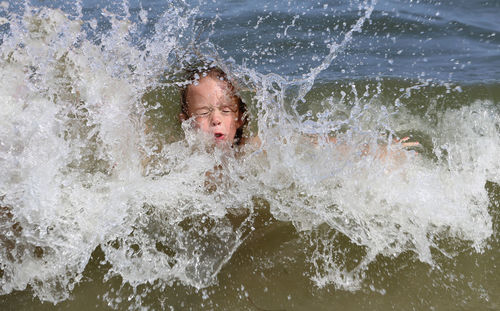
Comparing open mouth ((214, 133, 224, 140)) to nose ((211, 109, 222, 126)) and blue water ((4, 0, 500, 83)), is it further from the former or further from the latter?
blue water ((4, 0, 500, 83))

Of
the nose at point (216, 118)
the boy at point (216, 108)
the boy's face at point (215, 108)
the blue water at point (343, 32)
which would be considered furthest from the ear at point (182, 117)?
the blue water at point (343, 32)

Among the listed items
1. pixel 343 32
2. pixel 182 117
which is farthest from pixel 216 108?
pixel 343 32

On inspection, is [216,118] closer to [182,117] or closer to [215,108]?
[215,108]

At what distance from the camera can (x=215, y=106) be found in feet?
12.7

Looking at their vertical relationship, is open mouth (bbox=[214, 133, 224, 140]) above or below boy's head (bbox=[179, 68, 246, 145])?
below

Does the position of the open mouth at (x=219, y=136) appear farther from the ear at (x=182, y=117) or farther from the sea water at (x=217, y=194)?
the ear at (x=182, y=117)

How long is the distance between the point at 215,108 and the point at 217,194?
0.95m

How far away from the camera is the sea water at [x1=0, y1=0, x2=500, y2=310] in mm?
2576

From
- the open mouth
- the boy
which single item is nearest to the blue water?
the boy

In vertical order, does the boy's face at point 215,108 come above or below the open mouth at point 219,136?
above

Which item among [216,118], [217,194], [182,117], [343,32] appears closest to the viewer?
[217,194]

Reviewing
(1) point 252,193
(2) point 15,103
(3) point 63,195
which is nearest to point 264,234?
(1) point 252,193

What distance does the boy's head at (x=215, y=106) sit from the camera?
381 centimetres

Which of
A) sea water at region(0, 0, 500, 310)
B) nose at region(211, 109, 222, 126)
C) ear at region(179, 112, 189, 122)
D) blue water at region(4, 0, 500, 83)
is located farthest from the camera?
blue water at region(4, 0, 500, 83)
